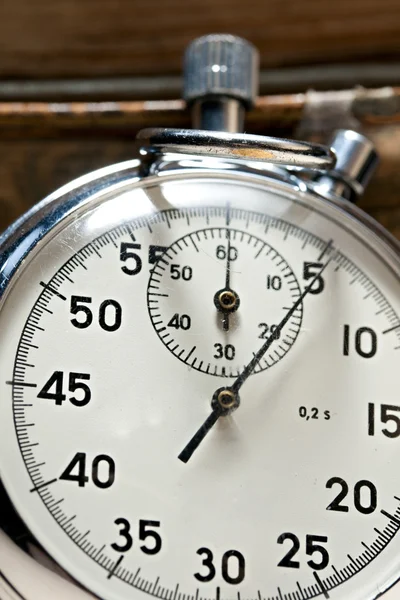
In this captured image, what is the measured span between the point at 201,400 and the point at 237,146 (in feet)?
0.81

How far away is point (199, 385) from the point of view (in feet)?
2.71

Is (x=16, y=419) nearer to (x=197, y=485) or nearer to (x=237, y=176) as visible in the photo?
(x=197, y=485)

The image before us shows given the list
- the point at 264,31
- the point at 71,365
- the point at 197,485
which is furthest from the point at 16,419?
the point at 264,31

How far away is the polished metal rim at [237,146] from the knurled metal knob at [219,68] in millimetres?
162

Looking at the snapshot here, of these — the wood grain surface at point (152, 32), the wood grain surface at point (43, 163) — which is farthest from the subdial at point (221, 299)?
the wood grain surface at point (152, 32)

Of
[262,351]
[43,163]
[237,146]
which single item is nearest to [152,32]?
[43,163]

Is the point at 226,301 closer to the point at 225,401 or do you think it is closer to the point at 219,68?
the point at 225,401

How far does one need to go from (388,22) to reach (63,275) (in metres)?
0.65

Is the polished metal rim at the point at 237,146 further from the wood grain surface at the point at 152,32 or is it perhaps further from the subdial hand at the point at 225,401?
the wood grain surface at the point at 152,32

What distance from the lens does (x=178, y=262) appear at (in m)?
0.86

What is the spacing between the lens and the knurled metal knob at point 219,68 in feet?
3.32

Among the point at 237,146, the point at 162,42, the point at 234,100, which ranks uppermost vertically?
the point at 162,42

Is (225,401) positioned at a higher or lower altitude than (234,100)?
lower

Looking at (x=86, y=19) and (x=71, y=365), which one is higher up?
(x=86, y=19)
